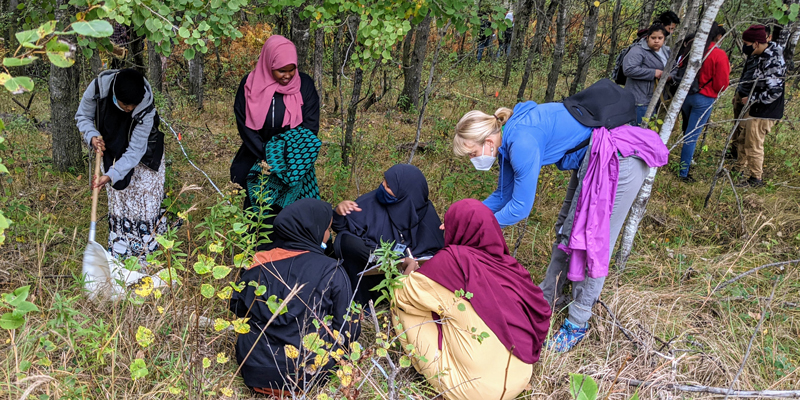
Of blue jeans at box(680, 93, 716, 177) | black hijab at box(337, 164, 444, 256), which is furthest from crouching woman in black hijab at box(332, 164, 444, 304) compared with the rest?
blue jeans at box(680, 93, 716, 177)

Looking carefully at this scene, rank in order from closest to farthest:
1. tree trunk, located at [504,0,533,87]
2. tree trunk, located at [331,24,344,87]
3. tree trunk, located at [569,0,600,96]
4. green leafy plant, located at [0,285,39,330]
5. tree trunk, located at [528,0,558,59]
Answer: green leafy plant, located at [0,285,39,330] → tree trunk, located at [569,0,600,96] → tree trunk, located at [528,0,558,59] → tree trunk, located at [331,24,344,87] → tree trunk, located at [504,0,533,87]

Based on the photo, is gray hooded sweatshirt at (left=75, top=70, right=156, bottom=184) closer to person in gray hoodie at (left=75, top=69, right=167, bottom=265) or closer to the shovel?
person in gray hoodie at (left=75, top=69, right=167, bottom=265)

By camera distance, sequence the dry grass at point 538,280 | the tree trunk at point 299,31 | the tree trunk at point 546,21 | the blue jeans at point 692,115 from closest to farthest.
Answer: the dry grass at point 538,280 → the blue jeans at point 692,115 → the tree trunk at point 299,31 → the tree trunk at point 546,21

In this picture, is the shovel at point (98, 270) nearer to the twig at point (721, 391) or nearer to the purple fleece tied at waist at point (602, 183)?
the purple fleece tied at waist at point (602, 183)

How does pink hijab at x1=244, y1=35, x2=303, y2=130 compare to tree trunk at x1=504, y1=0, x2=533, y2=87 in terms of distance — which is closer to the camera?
pink hijab at x1=244, y1=35, x2=303, y2=130

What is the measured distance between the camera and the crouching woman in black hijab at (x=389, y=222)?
313 cm

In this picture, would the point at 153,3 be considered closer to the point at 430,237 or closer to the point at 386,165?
the point at 430,237

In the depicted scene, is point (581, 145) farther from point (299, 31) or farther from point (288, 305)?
point (299, 31)

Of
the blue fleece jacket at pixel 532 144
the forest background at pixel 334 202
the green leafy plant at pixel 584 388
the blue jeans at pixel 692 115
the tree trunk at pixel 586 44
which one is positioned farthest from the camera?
the tree trunk at pixel 586 44

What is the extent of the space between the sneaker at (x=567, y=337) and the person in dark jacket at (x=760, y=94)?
332 cm

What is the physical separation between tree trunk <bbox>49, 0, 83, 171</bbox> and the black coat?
6.32ft

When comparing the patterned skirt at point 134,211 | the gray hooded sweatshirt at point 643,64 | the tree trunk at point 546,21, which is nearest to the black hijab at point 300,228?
the patterned skirt at point 134,211

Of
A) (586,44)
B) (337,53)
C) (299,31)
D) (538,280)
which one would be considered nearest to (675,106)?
(538,280)

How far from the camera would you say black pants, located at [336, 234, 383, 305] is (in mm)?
3051
